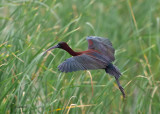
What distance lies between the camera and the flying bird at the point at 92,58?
2.25 meters

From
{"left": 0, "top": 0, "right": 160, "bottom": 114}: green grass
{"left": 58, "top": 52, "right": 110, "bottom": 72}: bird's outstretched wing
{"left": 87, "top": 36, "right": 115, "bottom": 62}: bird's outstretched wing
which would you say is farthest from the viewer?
{"left": 0, "top": 0, "right": 160, "bottom": 114}: green grass

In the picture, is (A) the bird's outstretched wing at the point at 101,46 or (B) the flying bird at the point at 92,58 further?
(A) the bird's outstretched wing at the point at 101,46

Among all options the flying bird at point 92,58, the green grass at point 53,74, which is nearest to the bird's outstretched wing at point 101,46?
the flying bird at point 92,58

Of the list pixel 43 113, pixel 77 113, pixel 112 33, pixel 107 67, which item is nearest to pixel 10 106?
pixel 43 113

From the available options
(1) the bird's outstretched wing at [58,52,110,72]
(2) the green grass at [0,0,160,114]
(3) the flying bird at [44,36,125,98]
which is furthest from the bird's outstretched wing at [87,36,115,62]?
(2) the green grass at [0,0,160,114]

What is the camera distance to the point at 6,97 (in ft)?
8.93

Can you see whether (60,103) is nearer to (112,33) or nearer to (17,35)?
(17,35)

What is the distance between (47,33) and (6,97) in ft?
3.55

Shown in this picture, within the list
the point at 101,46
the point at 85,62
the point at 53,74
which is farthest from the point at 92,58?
the point at 53,74

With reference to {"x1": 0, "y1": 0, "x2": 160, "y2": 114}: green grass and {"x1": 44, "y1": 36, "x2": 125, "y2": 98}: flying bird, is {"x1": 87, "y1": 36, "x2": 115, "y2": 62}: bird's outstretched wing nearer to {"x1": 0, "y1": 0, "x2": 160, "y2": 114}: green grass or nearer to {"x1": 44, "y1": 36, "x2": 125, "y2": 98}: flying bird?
{"x1": 44, "y1": 36, "x2": 125, "y2": 98}: flying bird

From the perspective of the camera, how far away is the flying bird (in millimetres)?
2252

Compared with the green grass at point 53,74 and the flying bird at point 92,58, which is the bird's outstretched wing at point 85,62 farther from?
the green grass at point 53,74

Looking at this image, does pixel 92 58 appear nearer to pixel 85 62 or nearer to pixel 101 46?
pixel 85 62

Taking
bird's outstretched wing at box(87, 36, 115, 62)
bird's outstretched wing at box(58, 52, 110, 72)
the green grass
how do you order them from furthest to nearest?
the green grass → bird's outstretched wing at box(87, 36, 115, 62) → bird's outstretched wing at box(58, 52, 110, 72)
